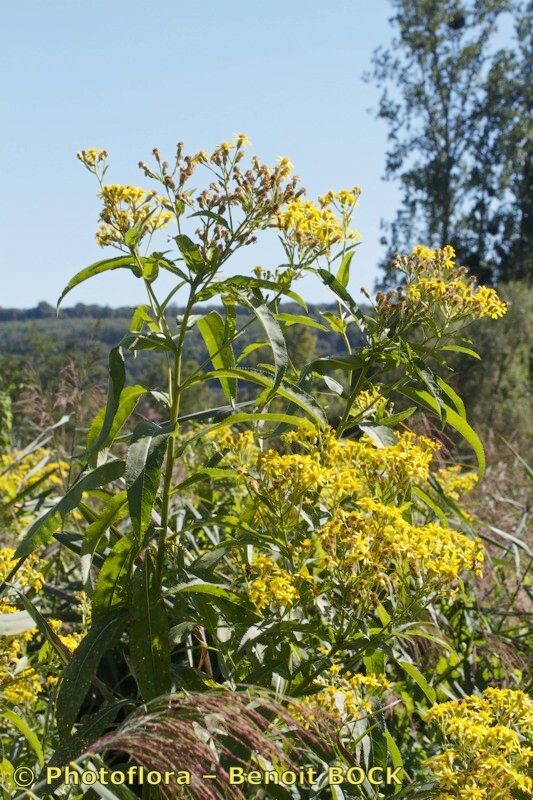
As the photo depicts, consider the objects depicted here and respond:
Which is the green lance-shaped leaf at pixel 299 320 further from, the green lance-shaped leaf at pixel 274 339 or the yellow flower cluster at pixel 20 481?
the yellow flower cluster at pixel 20 481

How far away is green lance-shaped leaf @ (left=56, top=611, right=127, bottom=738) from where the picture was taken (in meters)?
1.95

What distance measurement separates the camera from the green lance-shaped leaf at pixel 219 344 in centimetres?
229

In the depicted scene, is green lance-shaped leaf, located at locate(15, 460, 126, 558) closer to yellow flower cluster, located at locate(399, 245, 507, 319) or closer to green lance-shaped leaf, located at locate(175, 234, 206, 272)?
green lance-shaped leaf, located at locate(175, 234, 206, 272)

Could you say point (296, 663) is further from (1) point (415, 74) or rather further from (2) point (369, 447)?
(1) point (415, 74)

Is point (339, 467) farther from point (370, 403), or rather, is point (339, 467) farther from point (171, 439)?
point (171, 439)

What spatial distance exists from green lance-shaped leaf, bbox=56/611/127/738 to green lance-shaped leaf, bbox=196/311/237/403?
66cm

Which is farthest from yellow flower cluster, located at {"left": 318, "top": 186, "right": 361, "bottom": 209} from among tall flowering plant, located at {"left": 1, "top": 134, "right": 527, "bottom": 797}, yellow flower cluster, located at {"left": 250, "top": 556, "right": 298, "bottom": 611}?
yellow flower cluster, located at {"left": 250, "top": 556, "right": 298, "bottom": 611}

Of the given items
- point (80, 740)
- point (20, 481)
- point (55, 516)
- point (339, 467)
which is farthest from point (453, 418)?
point (20, 481)

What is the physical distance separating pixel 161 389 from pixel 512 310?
74.9 ft

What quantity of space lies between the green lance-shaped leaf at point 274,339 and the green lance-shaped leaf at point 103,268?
270 mm

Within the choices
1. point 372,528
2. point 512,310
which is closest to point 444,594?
point 372,528

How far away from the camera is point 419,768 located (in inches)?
126

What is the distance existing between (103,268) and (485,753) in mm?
1350

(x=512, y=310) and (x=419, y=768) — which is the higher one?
(x=512, y=310)
